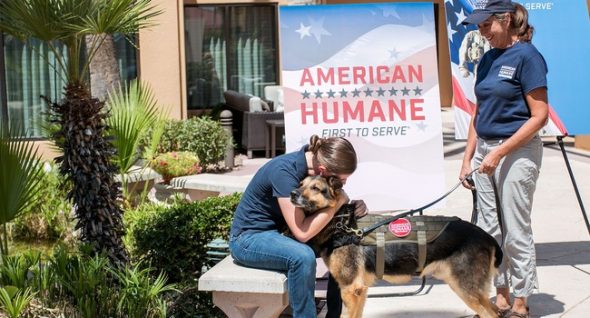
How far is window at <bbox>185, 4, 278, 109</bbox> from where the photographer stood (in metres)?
17.4

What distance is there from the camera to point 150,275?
246 inches

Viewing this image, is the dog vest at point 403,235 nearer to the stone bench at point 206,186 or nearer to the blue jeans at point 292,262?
the blue jeans at point 292,262

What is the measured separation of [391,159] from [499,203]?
1247 mm

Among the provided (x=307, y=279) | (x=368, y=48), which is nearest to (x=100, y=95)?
(x=368, y=48)

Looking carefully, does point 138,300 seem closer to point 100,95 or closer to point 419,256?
point 419,256

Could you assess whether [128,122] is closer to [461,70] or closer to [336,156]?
[461,70]

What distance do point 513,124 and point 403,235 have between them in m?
1.02

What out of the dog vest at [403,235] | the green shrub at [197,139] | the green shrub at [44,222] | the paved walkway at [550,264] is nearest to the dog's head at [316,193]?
the dog vest at [403,235]

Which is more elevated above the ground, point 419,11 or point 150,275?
point 419,11

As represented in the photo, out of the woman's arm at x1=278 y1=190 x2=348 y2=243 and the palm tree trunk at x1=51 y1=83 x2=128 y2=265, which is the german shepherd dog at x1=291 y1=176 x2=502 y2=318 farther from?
the palm tree trunk at x1=51 y1=83 x2=128 y2=265

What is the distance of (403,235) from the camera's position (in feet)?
16.8

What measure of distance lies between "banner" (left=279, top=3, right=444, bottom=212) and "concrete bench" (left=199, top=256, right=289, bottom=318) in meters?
1.99

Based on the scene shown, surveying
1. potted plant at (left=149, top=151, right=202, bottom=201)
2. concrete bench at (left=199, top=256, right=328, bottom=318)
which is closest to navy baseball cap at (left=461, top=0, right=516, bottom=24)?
concrete bench at (left=199, top=256, right=328, bottom=318)

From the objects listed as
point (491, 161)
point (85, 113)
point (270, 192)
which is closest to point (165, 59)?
point (85, 113)
